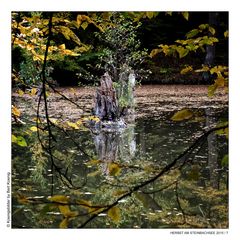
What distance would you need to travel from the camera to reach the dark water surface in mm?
2217

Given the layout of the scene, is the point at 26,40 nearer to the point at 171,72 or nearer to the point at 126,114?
the point at 171,72

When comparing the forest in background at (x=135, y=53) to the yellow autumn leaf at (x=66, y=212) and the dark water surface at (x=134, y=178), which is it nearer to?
the dark water surface at (x=134, y=178)

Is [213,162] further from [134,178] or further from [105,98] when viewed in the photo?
[105,98]

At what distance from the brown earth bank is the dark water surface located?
0.30ft

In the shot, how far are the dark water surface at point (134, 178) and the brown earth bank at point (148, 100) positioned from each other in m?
0.09

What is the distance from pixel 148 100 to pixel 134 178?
1.31 m

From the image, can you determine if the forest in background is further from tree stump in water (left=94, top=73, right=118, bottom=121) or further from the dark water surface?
the dark water surface

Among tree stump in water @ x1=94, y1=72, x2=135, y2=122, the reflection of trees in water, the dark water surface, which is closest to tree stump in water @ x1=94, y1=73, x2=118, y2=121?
tree stump in water @ x1=94, y1=72, x2=135, y2=122

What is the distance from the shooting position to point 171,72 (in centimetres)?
290

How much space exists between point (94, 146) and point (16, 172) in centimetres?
56

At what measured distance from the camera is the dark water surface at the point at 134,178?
2.22 m

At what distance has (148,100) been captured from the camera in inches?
127

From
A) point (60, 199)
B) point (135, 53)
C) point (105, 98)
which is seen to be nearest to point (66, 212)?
point (60, 199)
